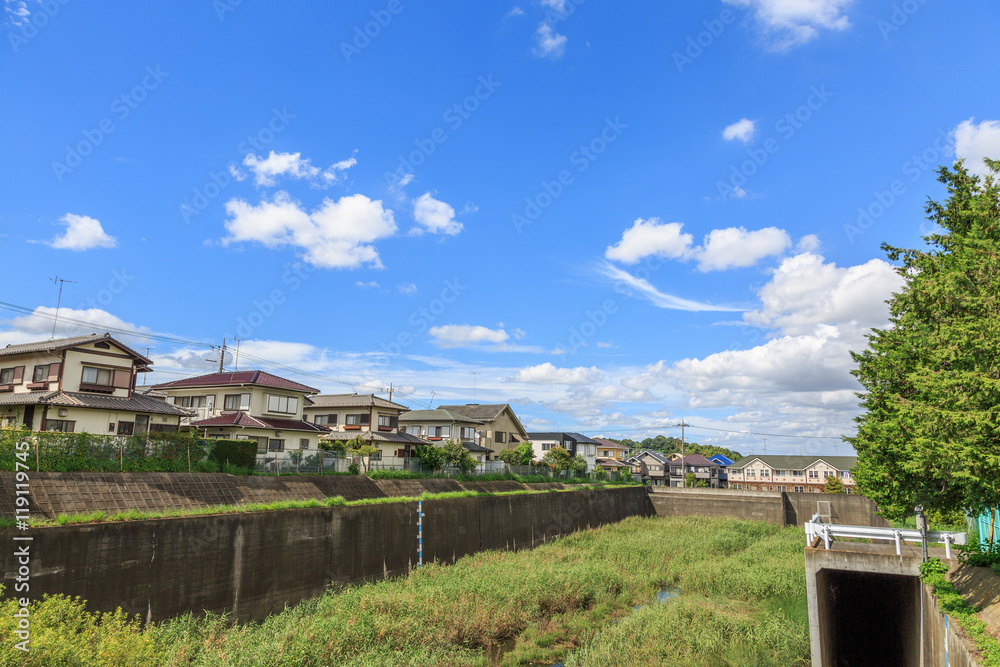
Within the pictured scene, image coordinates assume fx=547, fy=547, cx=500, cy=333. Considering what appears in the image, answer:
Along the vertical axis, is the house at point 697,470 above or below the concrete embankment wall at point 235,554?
below

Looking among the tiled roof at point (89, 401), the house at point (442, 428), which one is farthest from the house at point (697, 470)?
the tiled roof at point (89, 401)

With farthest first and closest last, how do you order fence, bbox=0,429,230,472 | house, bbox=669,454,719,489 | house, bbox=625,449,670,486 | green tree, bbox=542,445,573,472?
house, bbox=669,454,719,489, house, bbox=625,449,670,486, green tree, bbox=542,445,573,472, fence, bbox=0,429,230,472

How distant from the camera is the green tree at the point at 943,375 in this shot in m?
10.9

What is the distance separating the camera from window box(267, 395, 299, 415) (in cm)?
3657

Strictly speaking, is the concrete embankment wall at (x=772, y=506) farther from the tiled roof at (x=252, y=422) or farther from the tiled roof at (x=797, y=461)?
the tiled roof at (x=797, y=461)

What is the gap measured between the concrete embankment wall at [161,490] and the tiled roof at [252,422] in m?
9.16

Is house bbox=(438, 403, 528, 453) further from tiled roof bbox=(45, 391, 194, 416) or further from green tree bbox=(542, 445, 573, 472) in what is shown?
tiled roof bbox=(45, 391, 194, 416)

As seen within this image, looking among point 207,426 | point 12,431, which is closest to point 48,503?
point 12,431

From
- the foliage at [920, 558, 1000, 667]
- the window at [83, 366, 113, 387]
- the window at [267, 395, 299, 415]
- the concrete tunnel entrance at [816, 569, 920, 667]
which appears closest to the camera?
the foliage at [920, 558, 1000, 667]

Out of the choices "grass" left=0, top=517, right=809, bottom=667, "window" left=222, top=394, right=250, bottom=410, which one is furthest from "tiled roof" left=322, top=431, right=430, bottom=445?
"grass" left=0, top=517, right=809, bottom=667

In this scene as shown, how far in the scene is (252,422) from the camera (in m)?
34.0

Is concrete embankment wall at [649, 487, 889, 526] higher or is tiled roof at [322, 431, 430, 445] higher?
tiled roof at [322, 431, 430, 445]

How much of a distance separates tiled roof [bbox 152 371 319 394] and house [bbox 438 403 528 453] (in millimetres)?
26343

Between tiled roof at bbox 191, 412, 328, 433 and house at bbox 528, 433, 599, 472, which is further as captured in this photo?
house at bbox 528, 433, 599, 472
